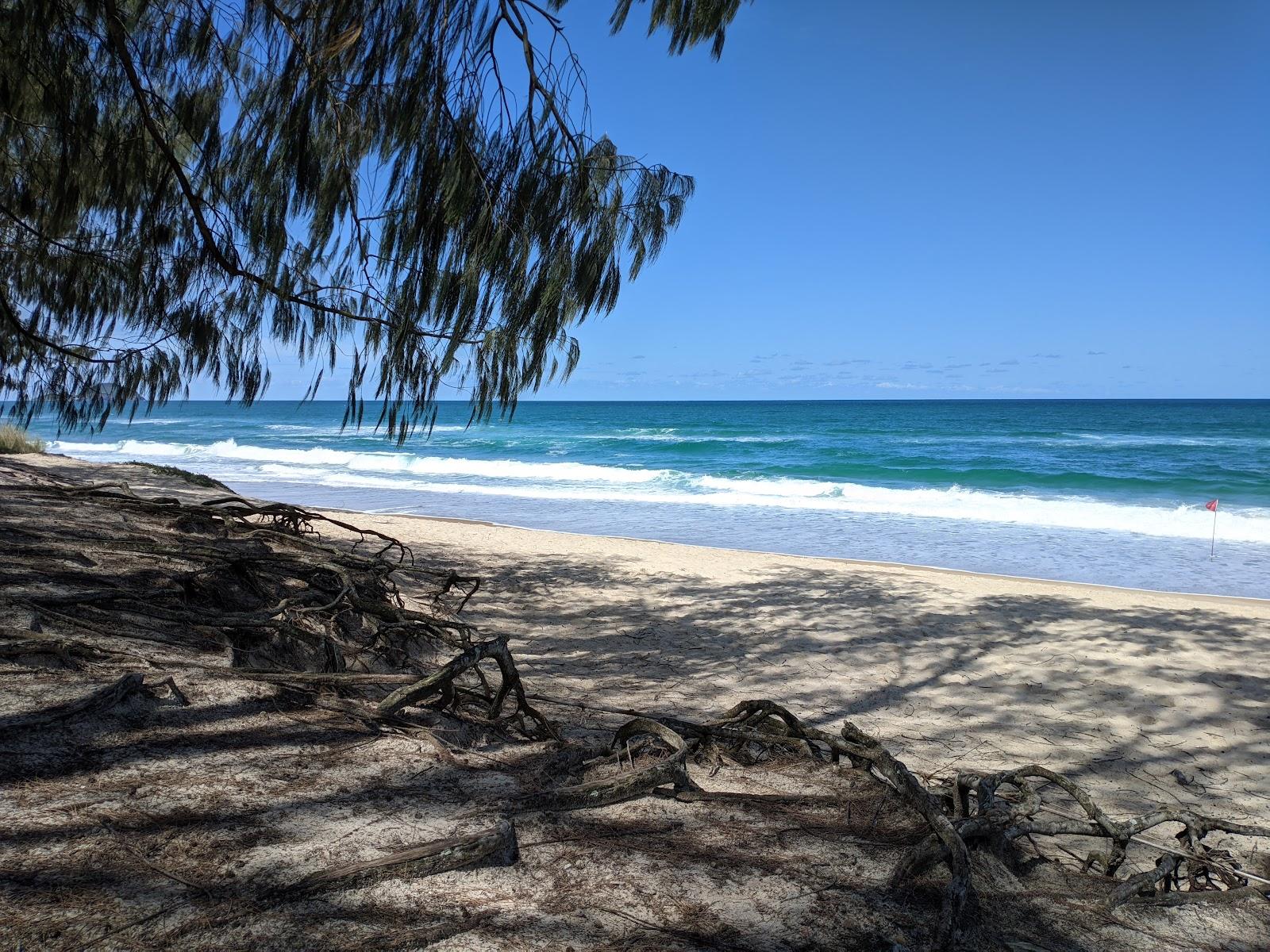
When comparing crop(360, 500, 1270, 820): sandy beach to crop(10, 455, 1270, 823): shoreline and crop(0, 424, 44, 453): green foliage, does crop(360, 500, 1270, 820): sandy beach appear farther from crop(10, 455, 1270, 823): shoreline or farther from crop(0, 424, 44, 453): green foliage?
crop(0, 424, 44, 453): green foliage

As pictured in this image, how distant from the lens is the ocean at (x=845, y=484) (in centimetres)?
1093

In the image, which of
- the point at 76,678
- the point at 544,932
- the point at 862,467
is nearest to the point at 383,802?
the point at 544,932

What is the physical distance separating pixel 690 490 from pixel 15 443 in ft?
41.8

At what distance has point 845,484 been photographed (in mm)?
18953

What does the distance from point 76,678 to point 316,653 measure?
0.94 metres

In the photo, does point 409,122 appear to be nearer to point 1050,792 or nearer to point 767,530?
point 1050,792

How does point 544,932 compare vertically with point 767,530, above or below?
above

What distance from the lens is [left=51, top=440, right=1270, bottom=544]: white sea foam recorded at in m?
13.8

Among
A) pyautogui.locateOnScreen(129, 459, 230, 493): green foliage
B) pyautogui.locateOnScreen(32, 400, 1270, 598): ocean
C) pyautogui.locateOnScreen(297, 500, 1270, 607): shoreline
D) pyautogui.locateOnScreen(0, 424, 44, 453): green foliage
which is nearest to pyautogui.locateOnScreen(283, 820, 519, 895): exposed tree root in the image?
pyautogui.locateOnScreen(32, 400, 1270, 598): ocean

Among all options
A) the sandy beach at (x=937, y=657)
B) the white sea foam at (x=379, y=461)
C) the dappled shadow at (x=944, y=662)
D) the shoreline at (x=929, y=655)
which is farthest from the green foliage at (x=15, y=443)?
the dappled shadow at (x=944, y=662)

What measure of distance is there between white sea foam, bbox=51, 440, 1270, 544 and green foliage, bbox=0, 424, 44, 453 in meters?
4.15

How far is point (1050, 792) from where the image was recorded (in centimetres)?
307

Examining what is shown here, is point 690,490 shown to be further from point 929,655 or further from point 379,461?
Answer: point 929,655

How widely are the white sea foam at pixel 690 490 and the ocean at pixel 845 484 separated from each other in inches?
3.0
